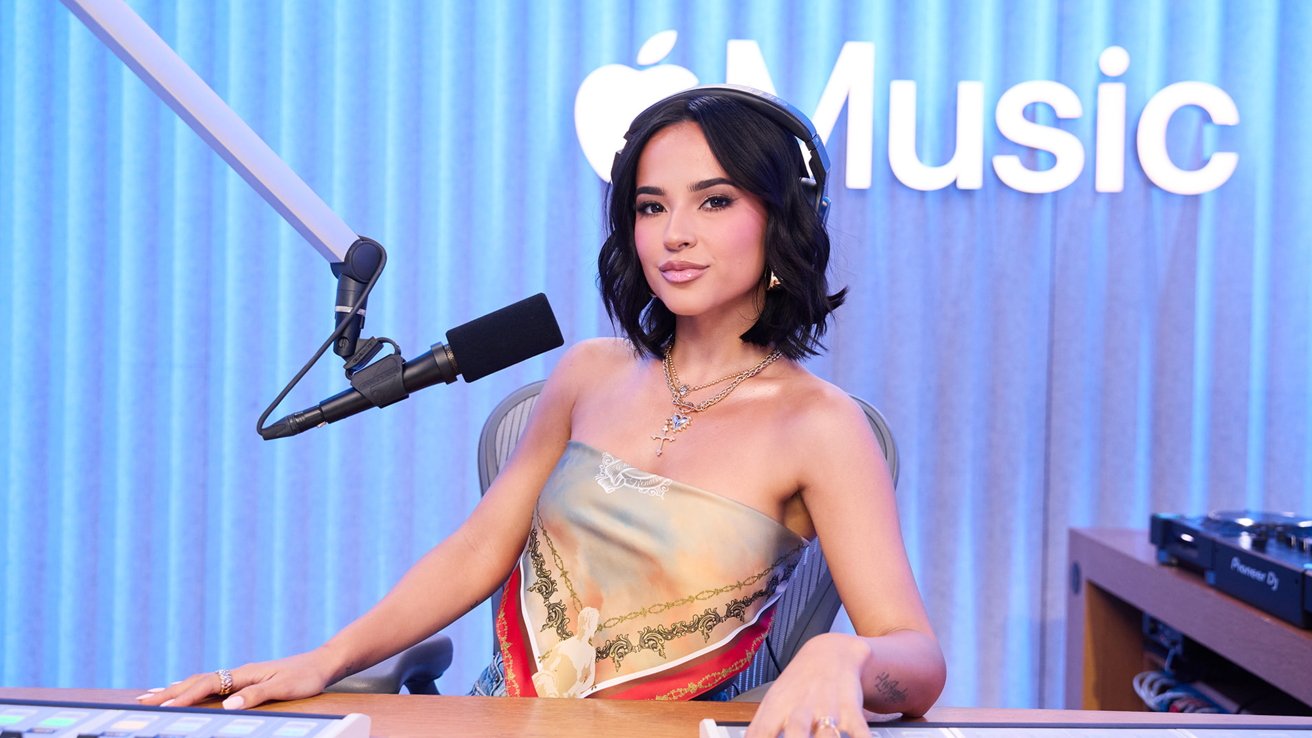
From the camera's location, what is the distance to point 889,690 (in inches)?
42.2

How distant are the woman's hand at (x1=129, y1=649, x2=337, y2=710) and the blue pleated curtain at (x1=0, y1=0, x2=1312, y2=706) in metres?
1.84

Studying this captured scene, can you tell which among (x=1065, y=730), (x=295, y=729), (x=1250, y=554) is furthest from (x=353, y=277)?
(x=1250, y=554)

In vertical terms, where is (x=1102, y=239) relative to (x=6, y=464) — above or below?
above

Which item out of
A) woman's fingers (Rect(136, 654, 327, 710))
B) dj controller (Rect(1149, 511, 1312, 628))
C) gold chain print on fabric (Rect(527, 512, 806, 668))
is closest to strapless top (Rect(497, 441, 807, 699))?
gold chain print on fabric (Rect(527, 512, 806, 668))

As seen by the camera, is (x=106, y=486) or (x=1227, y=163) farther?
(x=106, y=486)

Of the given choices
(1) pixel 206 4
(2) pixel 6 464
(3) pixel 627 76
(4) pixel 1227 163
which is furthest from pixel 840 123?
(2) pixel 6 464

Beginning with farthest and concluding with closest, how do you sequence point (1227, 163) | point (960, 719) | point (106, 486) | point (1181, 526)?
point (106, 486)
point (1227, 163)
point (1181, 526)
point (960, 719)

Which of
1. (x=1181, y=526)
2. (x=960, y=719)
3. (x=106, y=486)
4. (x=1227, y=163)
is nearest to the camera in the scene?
(x=960, y=719)

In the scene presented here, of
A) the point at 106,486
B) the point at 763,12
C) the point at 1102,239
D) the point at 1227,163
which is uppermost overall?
the point at 763,12

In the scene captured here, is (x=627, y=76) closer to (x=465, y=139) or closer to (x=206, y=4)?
(x=465, y=139)

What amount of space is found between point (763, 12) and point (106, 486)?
228 cm

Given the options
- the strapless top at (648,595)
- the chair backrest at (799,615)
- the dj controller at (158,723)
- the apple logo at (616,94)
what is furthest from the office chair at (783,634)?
the apple logo at (616,94)

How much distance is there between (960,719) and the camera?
42.3 inches

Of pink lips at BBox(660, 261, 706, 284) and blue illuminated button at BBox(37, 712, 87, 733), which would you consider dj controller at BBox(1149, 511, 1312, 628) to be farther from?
blue illuminated button at BBox(37, 712, 87, 733)
